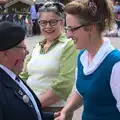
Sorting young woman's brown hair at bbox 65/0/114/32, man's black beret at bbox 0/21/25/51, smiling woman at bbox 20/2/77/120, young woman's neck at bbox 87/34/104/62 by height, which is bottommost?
smiling woman at bbox 20/2/77/120

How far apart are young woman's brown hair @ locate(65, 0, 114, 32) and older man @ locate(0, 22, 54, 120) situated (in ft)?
1.34

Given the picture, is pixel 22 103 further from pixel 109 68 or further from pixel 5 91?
pixel 109 68

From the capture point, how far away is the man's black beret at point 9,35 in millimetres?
2205

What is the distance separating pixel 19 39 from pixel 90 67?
538mm

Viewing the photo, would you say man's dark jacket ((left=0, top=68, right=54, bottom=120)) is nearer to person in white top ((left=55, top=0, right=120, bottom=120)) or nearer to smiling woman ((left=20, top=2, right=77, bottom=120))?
person in white top ((left=55, top=0, right=120, bottom=120))

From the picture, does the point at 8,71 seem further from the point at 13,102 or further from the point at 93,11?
the point at 93,11

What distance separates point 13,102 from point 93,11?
816 millimetres

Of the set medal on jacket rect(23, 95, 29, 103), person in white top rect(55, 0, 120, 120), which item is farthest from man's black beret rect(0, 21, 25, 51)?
person in white top rect(55, 0, 120, 120)

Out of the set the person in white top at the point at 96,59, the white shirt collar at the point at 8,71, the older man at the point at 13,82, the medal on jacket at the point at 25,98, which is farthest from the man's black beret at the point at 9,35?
the person in white top at the point at 96,59

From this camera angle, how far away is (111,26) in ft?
8.41

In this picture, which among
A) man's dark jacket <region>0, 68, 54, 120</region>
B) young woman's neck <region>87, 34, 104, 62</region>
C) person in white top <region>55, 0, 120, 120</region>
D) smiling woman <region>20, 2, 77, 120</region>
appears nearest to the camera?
man's dark jacket <region>0, 68, 54, 120</region>

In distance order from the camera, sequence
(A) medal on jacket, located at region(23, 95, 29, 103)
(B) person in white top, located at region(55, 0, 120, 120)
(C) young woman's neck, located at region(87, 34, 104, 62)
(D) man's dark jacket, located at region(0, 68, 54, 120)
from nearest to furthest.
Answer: (D) man's dark jacket, located at region(0, 68, 54, 120), (A) medal on jacket, located at region(23, 95, 29, 103), (B) person in white top, located at region(55, 0, 120, 120), (C) young woman's neck, located at region(87, 34, 104, 62)

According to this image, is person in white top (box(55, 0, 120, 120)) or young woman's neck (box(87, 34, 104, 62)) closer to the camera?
person in white top (box(55, 0, 120, 120))

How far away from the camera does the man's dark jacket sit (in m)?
2.04
